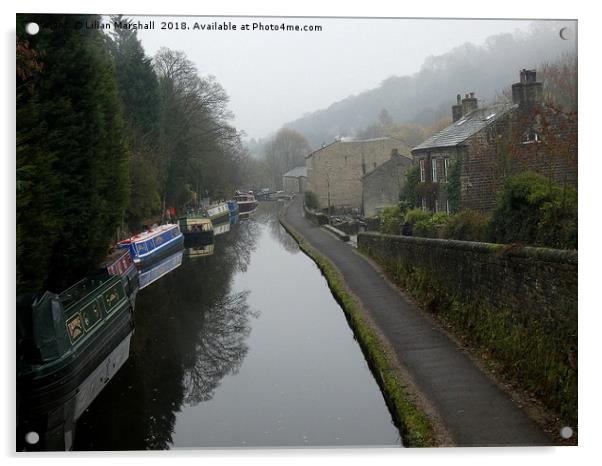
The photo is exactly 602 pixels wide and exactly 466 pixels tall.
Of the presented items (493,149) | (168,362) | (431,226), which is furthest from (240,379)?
(431,226)

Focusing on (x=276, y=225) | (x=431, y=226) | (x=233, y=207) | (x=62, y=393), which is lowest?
(x=62, y=393)

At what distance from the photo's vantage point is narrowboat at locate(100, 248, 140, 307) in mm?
12512

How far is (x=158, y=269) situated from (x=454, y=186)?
8.89m

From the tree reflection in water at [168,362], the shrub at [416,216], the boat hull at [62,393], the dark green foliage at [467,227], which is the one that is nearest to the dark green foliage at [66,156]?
the boat hull at [62,393]

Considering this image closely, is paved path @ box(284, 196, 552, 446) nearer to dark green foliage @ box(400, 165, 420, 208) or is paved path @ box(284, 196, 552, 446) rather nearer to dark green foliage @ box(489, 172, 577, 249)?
dark green foliage @ box(489, 172, 577, 249)

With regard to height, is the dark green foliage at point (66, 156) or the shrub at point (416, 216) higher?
the dark green foliage at point (66, 156)

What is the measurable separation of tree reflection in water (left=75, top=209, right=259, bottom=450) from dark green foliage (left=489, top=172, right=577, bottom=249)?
4.37m

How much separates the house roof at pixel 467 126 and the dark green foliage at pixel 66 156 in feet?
21.2

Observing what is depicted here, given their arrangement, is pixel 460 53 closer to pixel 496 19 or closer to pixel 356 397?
pixel 496 19

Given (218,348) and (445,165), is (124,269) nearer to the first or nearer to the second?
(218,348)

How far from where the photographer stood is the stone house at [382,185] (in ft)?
77.6

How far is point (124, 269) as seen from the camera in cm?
1409

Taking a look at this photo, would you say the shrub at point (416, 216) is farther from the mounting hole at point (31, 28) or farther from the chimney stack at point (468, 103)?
the mounting hole at point (31, 28)

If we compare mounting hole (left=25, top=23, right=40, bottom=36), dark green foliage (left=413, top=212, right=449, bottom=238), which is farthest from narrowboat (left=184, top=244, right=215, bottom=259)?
mounting hole (left=25, top=23, right=40, bottom=36)
